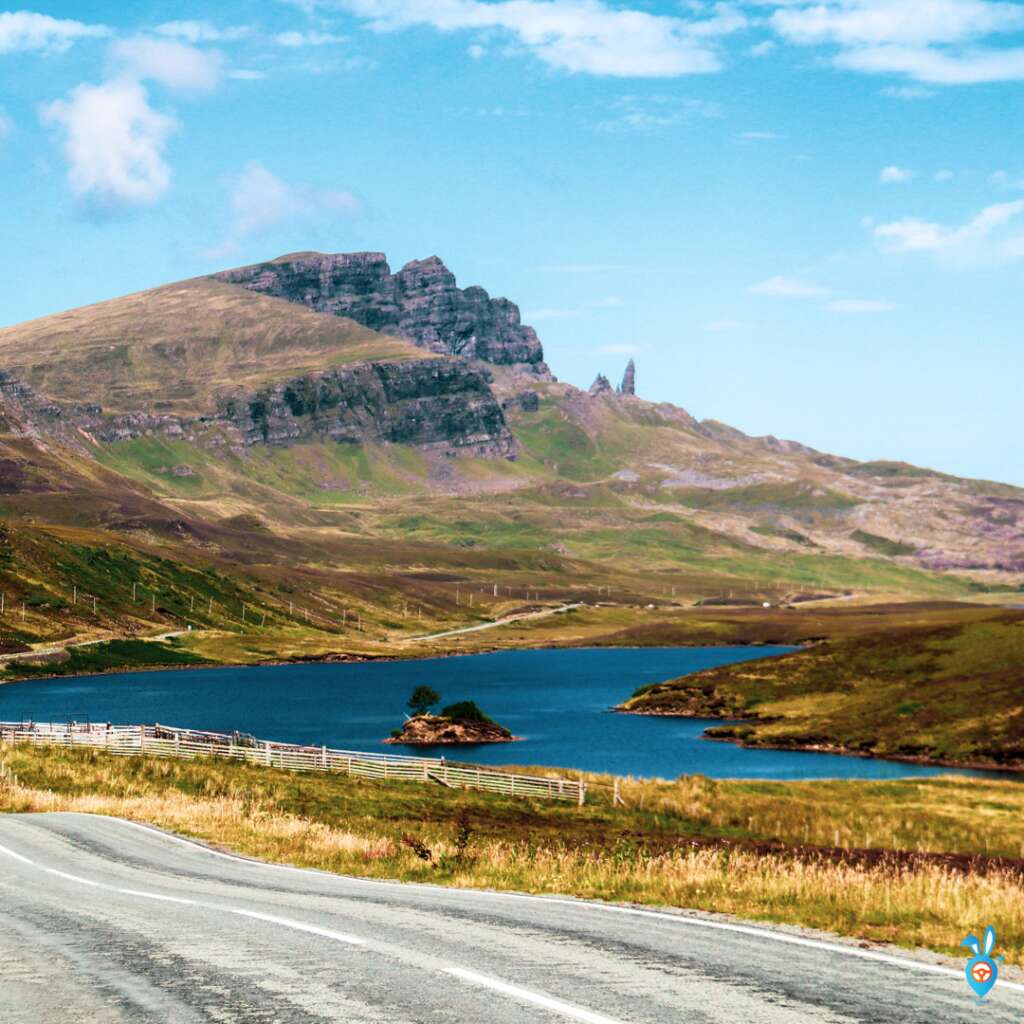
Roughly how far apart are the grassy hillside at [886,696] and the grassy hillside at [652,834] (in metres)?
36.6

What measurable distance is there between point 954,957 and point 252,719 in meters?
152

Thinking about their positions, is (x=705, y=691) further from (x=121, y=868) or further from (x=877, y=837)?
(x=121, y=868)

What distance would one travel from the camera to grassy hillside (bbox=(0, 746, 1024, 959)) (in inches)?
919

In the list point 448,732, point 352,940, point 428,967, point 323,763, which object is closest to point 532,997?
point 428,967

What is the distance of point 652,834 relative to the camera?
50812mm

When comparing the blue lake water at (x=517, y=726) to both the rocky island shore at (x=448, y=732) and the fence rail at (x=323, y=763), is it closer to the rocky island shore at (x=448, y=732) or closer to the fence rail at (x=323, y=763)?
the rocky island shore at (x=448, y=732)

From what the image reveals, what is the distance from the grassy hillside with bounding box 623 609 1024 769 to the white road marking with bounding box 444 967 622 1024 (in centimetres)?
10581

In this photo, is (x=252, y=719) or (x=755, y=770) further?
(x=252, y=719)

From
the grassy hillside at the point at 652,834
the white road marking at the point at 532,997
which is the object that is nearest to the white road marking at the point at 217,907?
the white road marking at the point at 532,997

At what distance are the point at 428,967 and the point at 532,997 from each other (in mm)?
2211

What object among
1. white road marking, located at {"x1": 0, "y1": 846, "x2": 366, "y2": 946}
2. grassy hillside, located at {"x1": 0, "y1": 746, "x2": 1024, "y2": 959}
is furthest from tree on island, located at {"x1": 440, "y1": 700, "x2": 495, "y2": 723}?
white road marking, located at {"x1": 0, "y1": 846, "x2": 366, "y2": 946}

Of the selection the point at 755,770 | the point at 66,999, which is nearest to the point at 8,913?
the point at 66,999

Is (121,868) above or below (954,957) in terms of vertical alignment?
below

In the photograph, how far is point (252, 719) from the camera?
16212 cm
